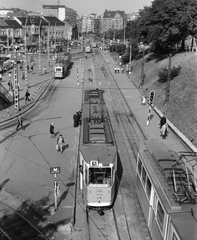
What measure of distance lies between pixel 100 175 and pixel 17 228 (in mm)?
3680

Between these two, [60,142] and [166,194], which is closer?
[166,194]

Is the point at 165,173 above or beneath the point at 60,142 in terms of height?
above

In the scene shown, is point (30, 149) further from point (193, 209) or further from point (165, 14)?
point (165, 14)

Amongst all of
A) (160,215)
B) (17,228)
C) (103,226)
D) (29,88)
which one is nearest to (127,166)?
(103,226)

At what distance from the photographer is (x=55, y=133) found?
23.1 meters

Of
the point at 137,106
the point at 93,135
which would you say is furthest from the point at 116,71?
the point at 93,135

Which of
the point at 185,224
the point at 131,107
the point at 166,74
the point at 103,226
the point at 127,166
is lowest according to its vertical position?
the point at 103,226

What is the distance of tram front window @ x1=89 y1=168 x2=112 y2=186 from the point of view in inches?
Answer: 482

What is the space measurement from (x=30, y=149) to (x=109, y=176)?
8.90m

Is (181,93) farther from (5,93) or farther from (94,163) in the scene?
(94,163)

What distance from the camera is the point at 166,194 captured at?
9.50m

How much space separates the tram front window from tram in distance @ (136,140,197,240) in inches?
54.6

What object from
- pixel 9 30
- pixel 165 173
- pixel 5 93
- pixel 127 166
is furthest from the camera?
pixel 9 30

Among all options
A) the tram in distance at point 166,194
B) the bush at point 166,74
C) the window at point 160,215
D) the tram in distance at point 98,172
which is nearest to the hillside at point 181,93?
the bush at point 166,74
